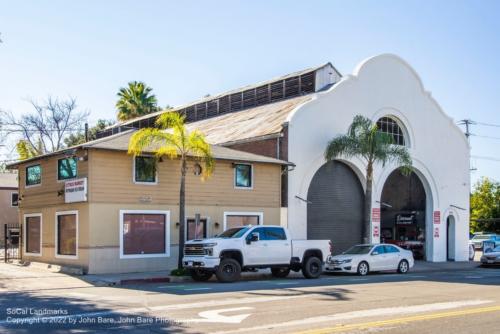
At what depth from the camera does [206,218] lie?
2642 centimetres

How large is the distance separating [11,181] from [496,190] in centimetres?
4698

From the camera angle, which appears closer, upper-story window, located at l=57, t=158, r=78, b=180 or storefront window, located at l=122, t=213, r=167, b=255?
storefront window, located at l=122, t=213, r=167, b=255

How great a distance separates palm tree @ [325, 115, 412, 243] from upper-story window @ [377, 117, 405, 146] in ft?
10.4

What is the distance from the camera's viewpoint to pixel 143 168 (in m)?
24.6

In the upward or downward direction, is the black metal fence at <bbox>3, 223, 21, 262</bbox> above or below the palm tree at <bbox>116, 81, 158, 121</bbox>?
below

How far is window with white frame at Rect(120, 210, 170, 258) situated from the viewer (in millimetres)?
24047

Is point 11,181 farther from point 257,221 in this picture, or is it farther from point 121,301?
point 121,301

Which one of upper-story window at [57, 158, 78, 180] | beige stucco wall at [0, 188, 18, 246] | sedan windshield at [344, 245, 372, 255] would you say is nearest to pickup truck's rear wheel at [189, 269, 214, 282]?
upper-story window at [57, 158, 78, 180]

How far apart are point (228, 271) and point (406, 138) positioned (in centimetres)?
1789

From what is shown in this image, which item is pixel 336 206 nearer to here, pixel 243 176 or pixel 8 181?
pixel 243 176

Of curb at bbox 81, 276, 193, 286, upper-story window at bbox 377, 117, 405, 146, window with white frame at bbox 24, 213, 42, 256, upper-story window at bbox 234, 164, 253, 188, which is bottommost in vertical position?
curb at bbox 81, 276, 193, 286

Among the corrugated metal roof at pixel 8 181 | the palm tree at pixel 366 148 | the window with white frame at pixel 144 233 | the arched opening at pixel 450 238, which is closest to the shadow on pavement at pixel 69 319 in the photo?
the window with white frame at pixel 144 233

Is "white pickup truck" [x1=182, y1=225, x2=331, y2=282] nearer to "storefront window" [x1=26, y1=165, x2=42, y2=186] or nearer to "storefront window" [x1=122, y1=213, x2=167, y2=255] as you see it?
"storefront window" [x1=122, y1=213, x2=167, y2=255]

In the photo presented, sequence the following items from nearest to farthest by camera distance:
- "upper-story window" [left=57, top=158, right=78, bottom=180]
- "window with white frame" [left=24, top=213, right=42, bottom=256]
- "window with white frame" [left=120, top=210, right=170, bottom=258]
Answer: "window with white frame" [left=120, top=210, right=170, bottom=258] → "upper-story window" [left=57, top=158, right=78, bottom=180] → "window with white frame" [left=24, top=213, right=42, bottom=256]
